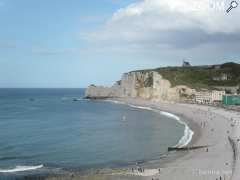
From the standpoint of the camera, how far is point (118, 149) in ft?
141

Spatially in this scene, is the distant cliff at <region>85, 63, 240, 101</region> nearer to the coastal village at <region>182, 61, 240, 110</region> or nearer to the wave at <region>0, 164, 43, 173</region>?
the coastal village at <region>182, 61, 240, 110</region>

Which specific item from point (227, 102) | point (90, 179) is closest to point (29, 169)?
point (90, 179)

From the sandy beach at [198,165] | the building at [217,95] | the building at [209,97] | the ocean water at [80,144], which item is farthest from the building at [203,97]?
the sandy beach at [198,165]

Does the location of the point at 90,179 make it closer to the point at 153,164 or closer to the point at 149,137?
the point at 153,164

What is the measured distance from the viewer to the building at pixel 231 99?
9984 centimetres

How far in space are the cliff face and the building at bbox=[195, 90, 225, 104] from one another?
3.36 metres

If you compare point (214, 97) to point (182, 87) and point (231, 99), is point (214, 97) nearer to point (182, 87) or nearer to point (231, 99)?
point (182, 87)

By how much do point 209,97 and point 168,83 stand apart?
1311 centimetres

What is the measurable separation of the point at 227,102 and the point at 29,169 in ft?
257

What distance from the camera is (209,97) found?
370 ft

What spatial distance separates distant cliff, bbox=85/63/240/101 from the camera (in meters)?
118

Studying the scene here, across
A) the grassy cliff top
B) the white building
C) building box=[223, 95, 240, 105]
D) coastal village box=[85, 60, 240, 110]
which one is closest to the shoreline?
building box=[223, 95, 240, 105]

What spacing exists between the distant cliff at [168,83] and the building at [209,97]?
283 cm

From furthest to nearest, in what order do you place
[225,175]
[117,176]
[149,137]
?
1. [149,137]
2. [117,176]
3. [225,175]
